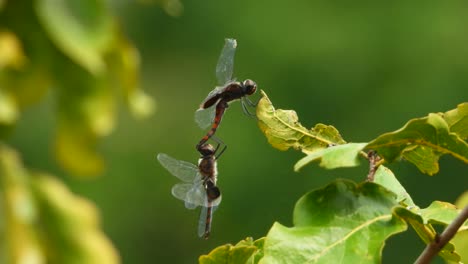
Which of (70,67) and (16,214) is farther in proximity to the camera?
(70,67)

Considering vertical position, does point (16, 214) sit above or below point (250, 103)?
below

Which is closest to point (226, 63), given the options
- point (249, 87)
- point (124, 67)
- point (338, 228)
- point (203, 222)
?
point (249, 87)

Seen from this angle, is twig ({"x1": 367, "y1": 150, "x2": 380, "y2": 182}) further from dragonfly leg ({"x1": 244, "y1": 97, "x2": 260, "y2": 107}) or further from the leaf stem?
dragonfly leg ({"x1": 244, "y1": 97, "x2": 260, "y2": 107})

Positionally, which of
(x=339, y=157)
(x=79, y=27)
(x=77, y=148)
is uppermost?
(x=79, y=27)

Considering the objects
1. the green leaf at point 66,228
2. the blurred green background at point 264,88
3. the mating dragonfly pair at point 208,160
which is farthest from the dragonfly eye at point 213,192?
the blurred green background at point 264,88

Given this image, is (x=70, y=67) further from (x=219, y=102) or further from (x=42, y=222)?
(x=219, y=102)

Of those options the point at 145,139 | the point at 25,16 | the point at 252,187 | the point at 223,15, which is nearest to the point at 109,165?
the point at 145,139

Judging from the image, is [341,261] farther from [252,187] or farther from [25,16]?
[252,187]
